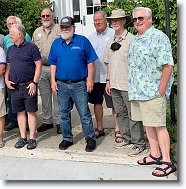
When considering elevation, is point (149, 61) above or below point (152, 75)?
above

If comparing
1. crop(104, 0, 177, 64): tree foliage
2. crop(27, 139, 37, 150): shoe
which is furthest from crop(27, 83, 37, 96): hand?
crop(104, 0, 177, 64): tree foliage

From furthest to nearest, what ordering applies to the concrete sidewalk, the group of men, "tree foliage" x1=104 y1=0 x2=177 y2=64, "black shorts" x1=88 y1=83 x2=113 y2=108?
"tree foliage" x1=104 y1=0 x2=177 y2=64 < "black shorts" x1=88 y1=83 x2=113 y2=108 < the concrete sidewalk < the group of men

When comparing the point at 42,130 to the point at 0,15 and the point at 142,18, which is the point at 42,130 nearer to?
the point at 142,18

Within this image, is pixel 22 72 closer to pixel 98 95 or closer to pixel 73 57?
pixel 73 57

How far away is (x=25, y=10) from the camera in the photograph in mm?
8586

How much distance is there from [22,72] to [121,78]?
1.33 meters

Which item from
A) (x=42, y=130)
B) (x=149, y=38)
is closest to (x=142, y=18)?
(x=149, y=38)

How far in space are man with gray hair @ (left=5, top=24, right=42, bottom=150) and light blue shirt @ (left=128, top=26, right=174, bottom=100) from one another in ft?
4.70

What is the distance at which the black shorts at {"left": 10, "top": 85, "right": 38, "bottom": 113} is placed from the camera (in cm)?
448

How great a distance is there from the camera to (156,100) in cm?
358

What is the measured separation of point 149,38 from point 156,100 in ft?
2.20

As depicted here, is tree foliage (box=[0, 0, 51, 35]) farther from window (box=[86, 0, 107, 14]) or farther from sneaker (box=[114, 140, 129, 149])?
sneaker (box=[114, 140, 129, 149])

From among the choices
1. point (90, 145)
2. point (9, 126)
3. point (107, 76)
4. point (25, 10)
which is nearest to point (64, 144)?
point (90, 145)

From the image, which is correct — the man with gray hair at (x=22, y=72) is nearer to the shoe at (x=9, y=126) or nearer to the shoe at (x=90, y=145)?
the shoe at (x=90, y=145)
